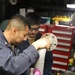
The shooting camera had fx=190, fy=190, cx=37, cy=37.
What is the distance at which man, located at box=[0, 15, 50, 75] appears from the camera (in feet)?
3.67

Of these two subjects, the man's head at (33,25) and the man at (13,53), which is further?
the man's head at (33,25)

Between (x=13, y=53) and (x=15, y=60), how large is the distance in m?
0.10

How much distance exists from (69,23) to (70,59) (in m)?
0.74

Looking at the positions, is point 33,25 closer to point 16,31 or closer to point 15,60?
point 16,31

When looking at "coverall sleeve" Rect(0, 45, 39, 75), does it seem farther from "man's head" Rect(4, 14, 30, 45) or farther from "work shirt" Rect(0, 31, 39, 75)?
"man's head" Rect(4, 14, 30, 45)

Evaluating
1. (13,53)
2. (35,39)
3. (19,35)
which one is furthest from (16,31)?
(35,39)

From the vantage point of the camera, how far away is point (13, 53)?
122 centimetres

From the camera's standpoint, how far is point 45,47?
1.23 metres

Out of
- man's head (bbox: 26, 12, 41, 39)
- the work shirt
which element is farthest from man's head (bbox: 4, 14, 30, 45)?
man's head (bbox: 26, 12, 41, 39)

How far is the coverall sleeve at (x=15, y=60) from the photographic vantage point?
43.8 inches

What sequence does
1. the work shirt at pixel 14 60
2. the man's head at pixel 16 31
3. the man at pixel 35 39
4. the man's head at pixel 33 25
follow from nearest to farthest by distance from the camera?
1. the work shirt at pixel 14 60
2. the man's head at pixel 16 31
3. the man at pixel 35 39
4. the man's head at pixel 33 25

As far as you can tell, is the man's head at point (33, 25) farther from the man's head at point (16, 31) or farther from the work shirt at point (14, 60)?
the work shirt at point (14, 60)

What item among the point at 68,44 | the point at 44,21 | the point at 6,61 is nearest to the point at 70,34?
the point at 68,44

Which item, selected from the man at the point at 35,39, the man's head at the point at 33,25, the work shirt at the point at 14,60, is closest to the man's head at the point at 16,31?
the work shirt at the point at 14,60
